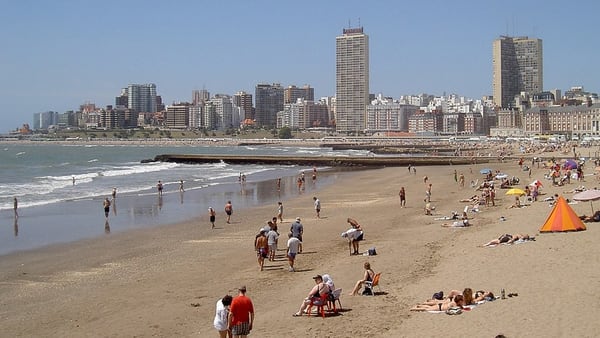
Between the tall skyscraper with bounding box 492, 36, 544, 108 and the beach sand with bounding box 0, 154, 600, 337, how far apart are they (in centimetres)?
18448

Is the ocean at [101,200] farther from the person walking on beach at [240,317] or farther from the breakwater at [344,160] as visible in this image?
the breakwater at [344,160]

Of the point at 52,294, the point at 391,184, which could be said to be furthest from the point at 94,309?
the point at 391,184

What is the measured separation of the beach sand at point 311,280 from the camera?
30.2 ft

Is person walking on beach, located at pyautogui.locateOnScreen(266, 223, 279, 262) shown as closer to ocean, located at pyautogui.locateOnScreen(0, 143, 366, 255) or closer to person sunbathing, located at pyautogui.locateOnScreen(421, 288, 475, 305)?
person sunbathing, located at pyautogui.locateOnScreen(421, 288, 475, 305)

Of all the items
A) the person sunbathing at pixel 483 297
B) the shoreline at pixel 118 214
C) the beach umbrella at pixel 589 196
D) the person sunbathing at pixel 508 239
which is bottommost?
the shoreline at pixel 118 214

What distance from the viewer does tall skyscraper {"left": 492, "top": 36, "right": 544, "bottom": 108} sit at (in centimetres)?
19488

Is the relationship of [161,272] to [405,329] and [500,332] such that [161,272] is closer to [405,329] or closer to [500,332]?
[405,329]

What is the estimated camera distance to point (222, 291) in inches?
488

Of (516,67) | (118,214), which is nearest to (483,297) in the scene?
(118,214)

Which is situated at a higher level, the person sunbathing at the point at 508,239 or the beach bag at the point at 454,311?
the person sunbathing at the point at 508,239

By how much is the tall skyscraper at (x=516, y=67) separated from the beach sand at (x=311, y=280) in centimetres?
18448

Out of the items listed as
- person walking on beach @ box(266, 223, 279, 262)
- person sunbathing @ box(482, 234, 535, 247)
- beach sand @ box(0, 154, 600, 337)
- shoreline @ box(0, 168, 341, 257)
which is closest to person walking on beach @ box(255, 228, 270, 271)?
beach sand @ box(0, 154, 600, 337)

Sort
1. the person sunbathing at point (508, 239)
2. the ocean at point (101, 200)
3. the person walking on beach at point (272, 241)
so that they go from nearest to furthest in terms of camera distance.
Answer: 1. the person sunbathing at point (508, 239)
2. the person walking on beach at point (272, 241)
3. the ocean at point (101, 200)

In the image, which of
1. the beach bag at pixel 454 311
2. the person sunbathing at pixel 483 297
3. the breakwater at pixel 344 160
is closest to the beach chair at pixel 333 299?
the beach bag at pixel 454 311
